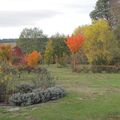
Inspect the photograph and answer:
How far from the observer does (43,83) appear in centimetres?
1691

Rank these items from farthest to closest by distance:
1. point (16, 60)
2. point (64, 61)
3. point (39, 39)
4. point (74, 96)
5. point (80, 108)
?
point (39, 39) → point (64, 61) → point (16, 60) → point (74, 96) → point (80, 108)

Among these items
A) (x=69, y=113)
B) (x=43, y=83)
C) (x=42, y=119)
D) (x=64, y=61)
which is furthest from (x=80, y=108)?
(x=64, y=61)

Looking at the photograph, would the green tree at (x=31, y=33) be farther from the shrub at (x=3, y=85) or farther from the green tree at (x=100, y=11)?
the shrub at (x=3, y=85)

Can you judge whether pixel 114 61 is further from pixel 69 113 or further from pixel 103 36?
pixel 69 113

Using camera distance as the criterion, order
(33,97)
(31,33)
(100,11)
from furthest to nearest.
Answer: (31,33) < (100,11) < (33,97)

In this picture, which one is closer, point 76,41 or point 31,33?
point 76,41

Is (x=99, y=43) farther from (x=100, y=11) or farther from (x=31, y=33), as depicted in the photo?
(x=31, y=33)

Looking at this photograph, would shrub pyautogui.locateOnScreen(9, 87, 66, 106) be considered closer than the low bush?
Yes

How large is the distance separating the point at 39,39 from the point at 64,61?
1423cm

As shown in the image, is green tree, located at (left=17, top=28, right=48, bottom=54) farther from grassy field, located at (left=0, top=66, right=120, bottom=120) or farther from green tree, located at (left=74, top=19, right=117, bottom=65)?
grassy field, located at (left=0, top=66, right=120, bottom=120)

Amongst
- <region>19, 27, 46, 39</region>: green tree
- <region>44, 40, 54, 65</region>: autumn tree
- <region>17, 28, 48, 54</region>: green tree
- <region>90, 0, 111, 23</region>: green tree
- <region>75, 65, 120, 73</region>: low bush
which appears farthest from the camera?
<region>19, 27, 46, 39</region>: green tree

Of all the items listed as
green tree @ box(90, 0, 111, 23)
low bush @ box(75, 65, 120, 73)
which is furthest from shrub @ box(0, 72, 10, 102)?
green tree @ box(90, 0, 111, 23)

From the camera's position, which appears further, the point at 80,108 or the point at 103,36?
the point at 103,36

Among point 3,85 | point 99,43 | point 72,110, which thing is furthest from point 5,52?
point 72,110
